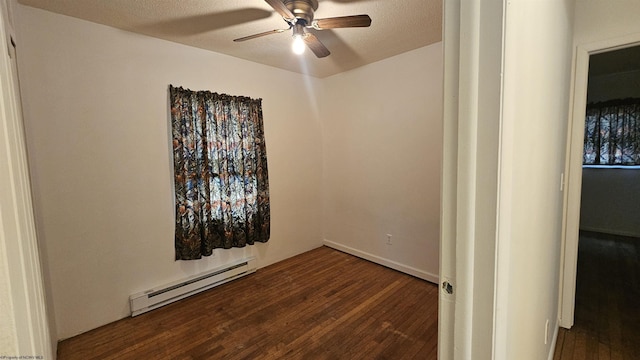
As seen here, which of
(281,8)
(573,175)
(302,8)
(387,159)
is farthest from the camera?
(387,159)

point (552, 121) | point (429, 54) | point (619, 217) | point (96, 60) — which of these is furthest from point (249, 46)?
point (619, 217)

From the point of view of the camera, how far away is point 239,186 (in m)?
2.96

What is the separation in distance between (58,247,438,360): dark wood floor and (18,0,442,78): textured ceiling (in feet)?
7.75

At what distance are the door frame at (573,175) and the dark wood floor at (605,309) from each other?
0.55 feet

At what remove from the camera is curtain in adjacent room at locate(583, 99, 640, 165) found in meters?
4.02

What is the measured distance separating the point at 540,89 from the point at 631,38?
4.92 feet

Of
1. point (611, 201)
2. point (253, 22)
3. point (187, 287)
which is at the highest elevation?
point (253, 22)

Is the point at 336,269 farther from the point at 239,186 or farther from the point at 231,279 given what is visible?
the point at 239,186

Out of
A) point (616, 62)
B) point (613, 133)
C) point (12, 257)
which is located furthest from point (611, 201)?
point (12, 257)

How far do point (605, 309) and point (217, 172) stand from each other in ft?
11.6

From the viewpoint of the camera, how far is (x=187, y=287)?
8.66 feet

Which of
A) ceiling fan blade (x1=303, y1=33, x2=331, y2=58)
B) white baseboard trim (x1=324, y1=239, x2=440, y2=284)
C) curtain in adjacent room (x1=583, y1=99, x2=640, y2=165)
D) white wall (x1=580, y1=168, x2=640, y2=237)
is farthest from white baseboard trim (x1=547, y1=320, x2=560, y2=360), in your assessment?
white wall (x1=580, y1=168, x2=640, y2=237)

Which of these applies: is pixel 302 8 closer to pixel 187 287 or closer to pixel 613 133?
pixel 187 287

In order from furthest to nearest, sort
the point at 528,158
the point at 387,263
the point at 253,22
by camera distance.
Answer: the point at 387,263
the point at 253,22
the point at 528,158
